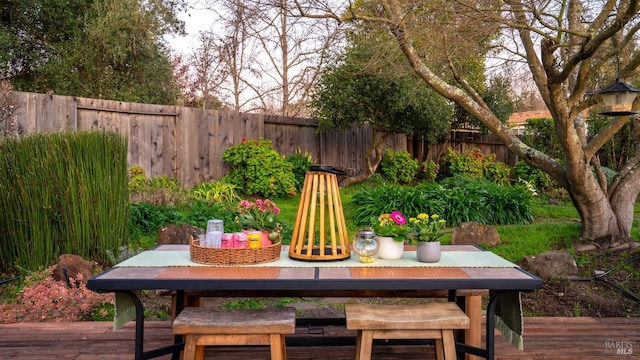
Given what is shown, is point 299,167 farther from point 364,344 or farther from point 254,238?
point 364,344

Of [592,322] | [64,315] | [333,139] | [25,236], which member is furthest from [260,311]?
[333,139]

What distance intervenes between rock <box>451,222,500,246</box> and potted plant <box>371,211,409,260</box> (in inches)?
139

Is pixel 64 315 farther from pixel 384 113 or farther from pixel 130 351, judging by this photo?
pixel 384 113

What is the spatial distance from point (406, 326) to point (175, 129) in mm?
6861

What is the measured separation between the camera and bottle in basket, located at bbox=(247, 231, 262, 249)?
240 centimetres

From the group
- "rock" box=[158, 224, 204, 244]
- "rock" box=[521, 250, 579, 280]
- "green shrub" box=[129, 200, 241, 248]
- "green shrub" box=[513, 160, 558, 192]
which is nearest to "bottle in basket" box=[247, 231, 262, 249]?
"rock" box=[158, 224, 204, 244]

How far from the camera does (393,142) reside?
12156mm

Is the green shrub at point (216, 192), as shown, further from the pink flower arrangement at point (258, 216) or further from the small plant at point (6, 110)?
the pink flower arrangement at point (258, 216)

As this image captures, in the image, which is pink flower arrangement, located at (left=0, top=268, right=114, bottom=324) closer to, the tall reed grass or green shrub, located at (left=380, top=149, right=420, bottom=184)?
the tall reed grass

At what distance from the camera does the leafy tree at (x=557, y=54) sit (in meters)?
4.56

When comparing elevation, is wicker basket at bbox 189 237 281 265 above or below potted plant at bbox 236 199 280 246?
below

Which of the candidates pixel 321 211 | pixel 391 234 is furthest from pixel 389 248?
pixel 321 211

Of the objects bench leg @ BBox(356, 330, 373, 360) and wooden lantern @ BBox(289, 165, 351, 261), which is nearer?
bench leg @ BBox(356, 330, 373, 360)

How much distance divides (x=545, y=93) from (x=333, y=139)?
18.9ft
